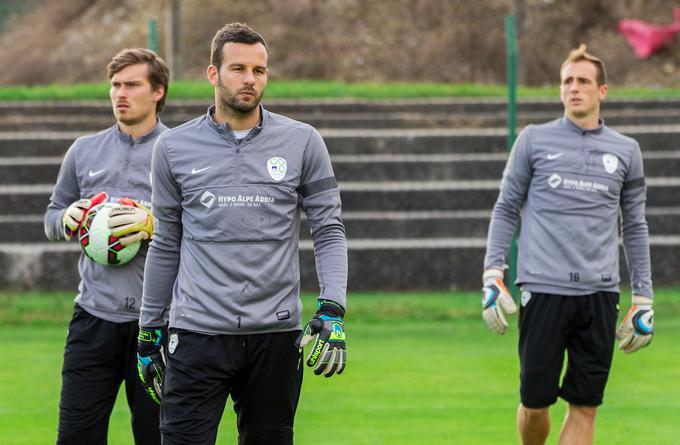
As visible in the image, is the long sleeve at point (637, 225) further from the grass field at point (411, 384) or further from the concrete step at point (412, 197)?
the concrete step at point (412, 197)

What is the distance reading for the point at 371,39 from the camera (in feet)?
84.3

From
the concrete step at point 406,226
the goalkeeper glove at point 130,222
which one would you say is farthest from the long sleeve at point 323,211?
the concrete step at point 406,226

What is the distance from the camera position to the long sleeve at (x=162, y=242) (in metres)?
5.25

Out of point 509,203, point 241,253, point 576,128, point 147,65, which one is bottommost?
point 509,203

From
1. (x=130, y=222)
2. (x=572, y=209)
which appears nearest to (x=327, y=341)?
(x=130, y=222)

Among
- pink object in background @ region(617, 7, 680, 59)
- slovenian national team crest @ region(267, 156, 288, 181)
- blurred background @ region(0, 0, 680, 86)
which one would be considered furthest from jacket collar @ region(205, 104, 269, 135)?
pink object in background @ region(617, 7, 680, 59)

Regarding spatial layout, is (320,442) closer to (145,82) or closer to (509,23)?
(145,82)

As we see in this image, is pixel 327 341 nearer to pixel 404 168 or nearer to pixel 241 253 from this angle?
pixel 241 253

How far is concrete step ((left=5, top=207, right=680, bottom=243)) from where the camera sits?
15000 mm

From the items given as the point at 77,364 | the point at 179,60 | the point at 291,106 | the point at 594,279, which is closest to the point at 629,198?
the point at 594,279

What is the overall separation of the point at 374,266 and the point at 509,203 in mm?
7171

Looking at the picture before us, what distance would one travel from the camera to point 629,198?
7.07 metres

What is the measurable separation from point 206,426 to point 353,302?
8.77 metres

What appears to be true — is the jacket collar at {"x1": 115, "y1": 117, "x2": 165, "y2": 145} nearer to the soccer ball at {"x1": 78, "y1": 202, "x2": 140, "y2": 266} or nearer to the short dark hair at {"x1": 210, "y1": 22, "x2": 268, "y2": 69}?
the soccer ball at {"x1": 78, "y1": 202, "x2": 140, "y2": 266}
